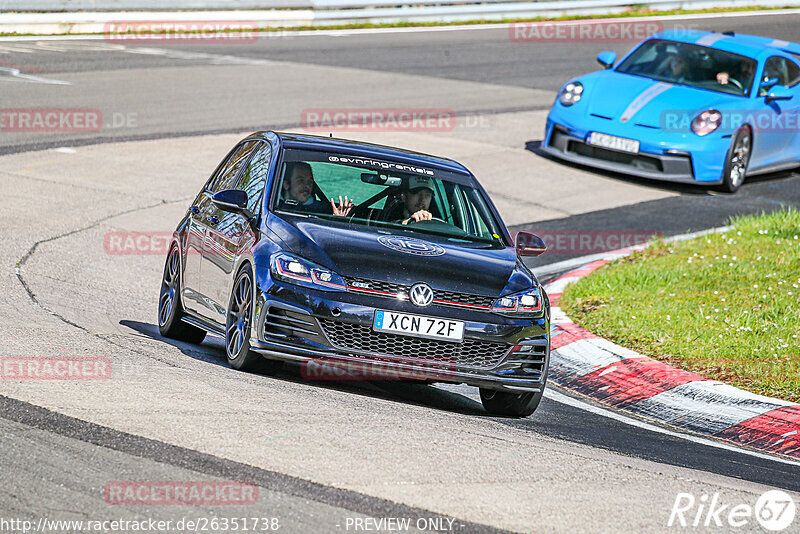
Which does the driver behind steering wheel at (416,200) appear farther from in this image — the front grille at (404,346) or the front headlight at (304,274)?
the front grille at (404,346)

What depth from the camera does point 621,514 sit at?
16.6ft

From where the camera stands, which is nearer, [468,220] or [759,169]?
[468,220]

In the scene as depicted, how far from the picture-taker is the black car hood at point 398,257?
22.9 feet

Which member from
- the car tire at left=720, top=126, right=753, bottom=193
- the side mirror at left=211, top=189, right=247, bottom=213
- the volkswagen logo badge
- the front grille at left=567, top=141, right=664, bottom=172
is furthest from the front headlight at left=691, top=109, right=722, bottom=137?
the volkswagen logo badge

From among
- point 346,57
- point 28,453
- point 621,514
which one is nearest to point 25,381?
point 28,453

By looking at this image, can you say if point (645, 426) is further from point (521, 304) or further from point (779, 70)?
Answer: point (779, 70)

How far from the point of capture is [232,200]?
7723 mm

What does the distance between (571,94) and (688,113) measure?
1.58 m

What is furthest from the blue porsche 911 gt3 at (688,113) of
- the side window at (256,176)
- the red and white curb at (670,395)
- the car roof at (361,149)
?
the side window at (256,176)

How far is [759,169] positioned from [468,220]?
9.76 metres

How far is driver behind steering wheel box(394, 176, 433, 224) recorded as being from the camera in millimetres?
8031

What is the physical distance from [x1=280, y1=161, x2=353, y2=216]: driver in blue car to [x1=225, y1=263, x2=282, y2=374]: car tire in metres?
0.66

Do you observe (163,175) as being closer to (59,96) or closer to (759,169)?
(59,96)

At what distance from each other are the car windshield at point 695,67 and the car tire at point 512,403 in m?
10.1
